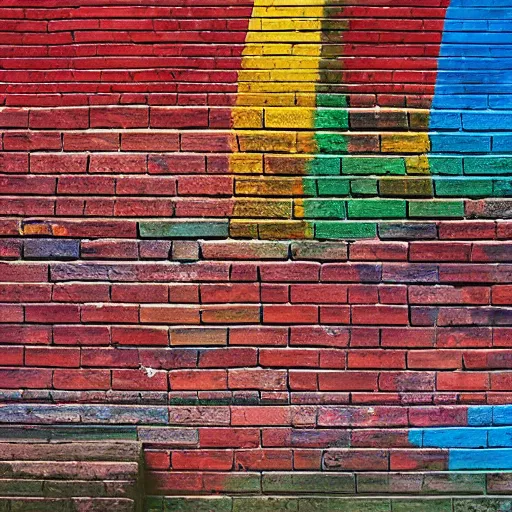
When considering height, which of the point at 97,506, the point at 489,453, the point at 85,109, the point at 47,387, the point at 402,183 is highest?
the point at 85,109

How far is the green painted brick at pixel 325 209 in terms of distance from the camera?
242cm

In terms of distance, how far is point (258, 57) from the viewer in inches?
98.0

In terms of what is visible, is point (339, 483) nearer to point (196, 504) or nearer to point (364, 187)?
point (196, 504)

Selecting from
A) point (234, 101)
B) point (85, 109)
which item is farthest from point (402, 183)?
point (85, 109)

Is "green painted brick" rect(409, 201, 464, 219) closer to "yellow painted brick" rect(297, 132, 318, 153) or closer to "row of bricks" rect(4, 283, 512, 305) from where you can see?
"row of bricks" rect(4, 283, 512, 305)

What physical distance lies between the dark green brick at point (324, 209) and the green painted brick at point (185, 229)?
→ 0.37m

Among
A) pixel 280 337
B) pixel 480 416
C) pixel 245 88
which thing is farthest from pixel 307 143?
pixel 480 416

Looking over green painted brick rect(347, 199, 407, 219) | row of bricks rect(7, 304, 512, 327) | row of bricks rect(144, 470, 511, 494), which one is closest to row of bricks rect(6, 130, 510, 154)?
green painted brick rect(347, 199, 407, 219)

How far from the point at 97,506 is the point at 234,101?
188cm

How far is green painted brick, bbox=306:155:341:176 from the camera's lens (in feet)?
8.01

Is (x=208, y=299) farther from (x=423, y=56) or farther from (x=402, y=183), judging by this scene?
(x=423, y=56)

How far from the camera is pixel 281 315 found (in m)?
2.41

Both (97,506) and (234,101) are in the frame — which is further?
(234,101)

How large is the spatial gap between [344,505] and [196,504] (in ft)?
2.16
